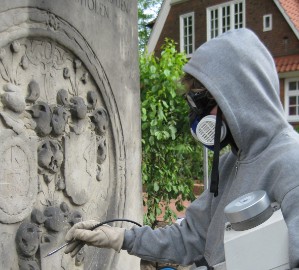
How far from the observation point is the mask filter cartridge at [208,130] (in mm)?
1785

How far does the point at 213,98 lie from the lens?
70.6 inches

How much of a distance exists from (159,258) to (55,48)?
1.42 meters

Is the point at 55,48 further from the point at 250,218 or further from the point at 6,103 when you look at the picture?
the point at 250,218

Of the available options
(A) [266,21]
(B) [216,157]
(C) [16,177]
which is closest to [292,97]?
(A) [266,21]

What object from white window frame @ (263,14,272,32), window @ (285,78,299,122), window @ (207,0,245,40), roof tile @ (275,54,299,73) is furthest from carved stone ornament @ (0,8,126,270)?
window @ (207,0,245,40)

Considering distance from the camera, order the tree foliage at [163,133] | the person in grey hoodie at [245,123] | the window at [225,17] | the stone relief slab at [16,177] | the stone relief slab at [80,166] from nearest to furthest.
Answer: the person in grey hoodie at [245,123]
the stone relief slab at [16,177]
the stone relief slab at [80,166]
the tree foliage at [163,133]
the window at [225,17]

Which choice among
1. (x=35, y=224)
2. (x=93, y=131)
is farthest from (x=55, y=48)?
(x=35, y=224)

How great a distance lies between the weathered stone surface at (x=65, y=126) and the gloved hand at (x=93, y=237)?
0.56 metres

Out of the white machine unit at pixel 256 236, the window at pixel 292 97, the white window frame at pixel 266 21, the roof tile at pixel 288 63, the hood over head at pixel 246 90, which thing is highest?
the white window frame at pixel 266 21

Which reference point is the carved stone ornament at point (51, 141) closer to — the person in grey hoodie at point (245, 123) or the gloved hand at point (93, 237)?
the gloved hand at point (93, 237)

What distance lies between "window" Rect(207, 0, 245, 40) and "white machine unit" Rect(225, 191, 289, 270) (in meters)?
17.1

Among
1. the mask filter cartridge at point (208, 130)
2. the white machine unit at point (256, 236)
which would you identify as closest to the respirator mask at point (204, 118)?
the mask filter cartridge at point (208, 130)

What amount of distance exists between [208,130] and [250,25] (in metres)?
16.8

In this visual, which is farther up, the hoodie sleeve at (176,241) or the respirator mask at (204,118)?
the respirator mask at (204,118)
